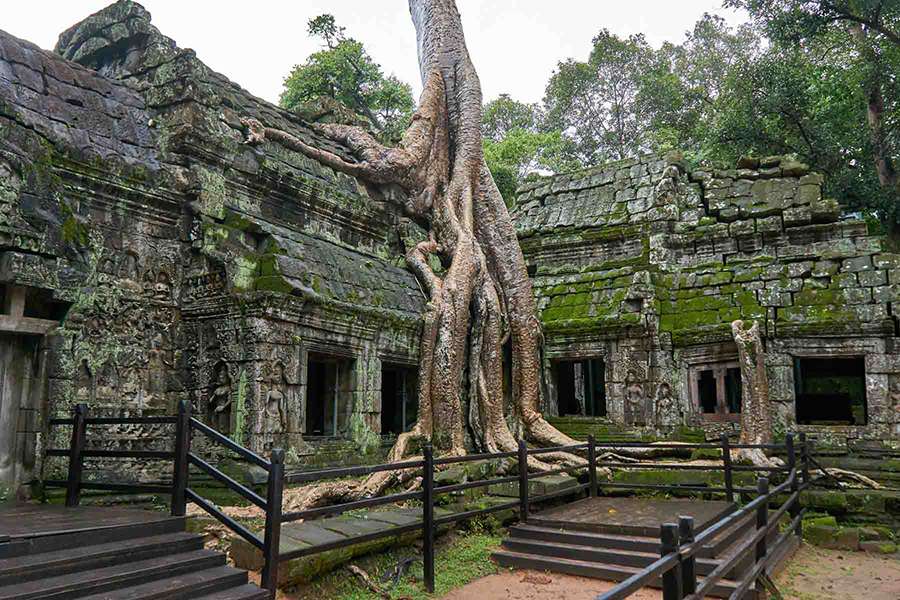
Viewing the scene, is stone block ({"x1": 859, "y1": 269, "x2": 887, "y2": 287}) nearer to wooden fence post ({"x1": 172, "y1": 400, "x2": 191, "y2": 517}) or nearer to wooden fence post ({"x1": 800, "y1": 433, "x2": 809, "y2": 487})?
wooden fence post ({"x1": 800, "y1": 433, "x2": 809, "y2": 487})

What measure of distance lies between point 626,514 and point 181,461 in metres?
4.28

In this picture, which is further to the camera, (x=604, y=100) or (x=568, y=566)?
(x=604, y=100)

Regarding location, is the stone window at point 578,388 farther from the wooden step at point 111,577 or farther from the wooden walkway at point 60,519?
the wooden step at point 111,577

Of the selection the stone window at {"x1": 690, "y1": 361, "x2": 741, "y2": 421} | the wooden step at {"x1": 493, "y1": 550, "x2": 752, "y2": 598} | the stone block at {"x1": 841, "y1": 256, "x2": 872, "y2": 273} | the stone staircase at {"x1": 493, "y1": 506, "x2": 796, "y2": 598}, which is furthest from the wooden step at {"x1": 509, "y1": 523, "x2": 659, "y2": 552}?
the stone block at {"x1": 841, "y1": 256, "x2": 872, "y2": 273}

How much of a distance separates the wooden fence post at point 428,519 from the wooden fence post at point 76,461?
2617 millimetres

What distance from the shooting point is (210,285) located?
704cm

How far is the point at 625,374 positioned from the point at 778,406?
2277mm

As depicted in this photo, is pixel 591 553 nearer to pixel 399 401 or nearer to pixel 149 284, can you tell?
pixel 399 401

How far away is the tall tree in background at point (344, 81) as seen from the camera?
73.2 feet

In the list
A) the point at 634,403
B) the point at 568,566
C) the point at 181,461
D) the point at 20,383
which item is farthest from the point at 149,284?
the point at 634,403

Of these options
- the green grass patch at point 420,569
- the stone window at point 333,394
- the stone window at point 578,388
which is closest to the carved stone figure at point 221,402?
the stone window at point 333,394

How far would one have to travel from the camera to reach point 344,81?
22.5m

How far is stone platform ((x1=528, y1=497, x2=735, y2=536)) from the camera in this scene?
6.26 metres

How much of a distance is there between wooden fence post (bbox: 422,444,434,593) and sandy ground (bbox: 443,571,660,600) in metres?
0.24
